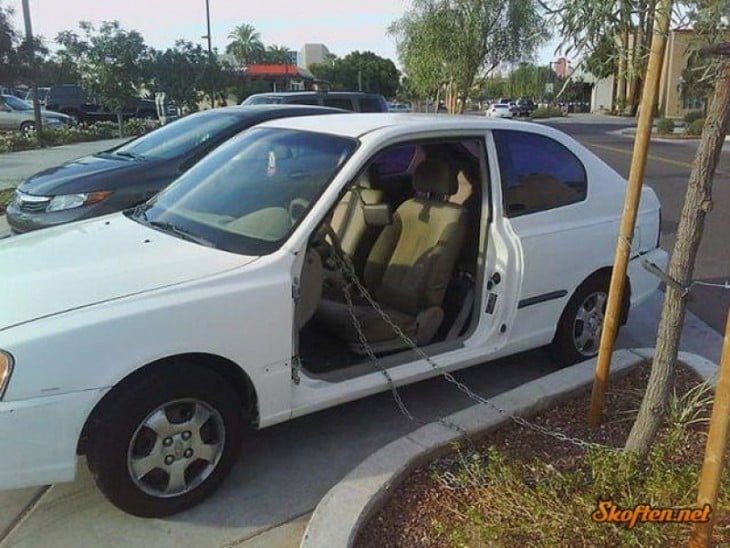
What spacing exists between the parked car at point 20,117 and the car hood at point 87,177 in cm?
1998

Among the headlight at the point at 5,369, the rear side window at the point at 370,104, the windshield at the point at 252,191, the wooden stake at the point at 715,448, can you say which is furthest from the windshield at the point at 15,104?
the wooden stake at the point at 715,448

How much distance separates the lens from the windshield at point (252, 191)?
3.31m

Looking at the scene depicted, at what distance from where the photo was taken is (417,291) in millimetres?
4055

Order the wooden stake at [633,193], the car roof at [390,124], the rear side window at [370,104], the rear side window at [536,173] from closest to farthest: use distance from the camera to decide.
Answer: the wooden stake at [633,193]
the car roof at [390,124]
the rear side window at [536,173]
the rear side window at [370,104]

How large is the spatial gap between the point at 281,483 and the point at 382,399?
1.04 metres

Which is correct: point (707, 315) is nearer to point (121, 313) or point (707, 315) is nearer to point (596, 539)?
point (596, 539)

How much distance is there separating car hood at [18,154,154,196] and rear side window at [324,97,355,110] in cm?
549

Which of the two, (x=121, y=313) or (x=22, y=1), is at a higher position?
(x=22, y=1)

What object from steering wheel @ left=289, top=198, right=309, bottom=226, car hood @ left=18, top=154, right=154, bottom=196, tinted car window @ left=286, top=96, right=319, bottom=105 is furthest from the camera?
tinted car window @ left=286, top=96, right=319, bottom=105

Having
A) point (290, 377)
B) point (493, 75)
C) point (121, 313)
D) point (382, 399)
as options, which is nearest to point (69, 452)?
point (121, 313)

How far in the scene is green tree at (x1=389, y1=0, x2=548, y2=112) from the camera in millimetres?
25300

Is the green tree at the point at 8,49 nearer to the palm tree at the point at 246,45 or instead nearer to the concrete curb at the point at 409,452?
the concrete curb at the point at 409,452

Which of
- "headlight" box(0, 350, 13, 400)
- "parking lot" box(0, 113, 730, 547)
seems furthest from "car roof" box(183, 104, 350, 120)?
"headlight" box(0, 350, 13, 400)

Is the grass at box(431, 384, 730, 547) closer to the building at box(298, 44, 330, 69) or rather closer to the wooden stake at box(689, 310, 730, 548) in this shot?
the wooden stake at box(689, 310, 730, 548)
